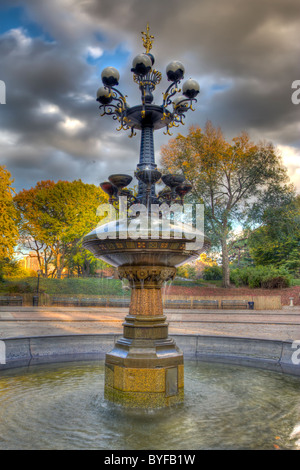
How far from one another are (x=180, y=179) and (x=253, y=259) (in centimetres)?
4063

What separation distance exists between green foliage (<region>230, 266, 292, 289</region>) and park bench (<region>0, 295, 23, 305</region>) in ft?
64.6

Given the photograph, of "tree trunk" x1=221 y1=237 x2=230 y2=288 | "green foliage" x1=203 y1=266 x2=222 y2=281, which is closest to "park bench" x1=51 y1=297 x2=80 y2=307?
"tree trunk" x1=221 y1=237 x2=230 y2=288

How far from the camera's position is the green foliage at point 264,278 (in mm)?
33188

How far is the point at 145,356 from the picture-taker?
509 cm

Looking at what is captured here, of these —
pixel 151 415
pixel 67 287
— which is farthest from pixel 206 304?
pixel 151 415

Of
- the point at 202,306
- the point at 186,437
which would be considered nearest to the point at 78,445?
the point at 186,437

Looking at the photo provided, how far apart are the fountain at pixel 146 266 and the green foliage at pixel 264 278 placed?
29398 mm

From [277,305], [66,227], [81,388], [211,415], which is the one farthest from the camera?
[66,227]

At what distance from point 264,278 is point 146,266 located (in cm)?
3012

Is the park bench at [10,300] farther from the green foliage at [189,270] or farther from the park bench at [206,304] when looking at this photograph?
the green foliage at [189,270]

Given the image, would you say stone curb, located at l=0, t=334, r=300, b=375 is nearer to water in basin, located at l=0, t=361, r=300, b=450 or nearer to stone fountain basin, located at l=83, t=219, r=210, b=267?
water in basin, located at l=0, t=361, r=300, b=450

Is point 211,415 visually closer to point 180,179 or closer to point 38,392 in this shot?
point 38,392

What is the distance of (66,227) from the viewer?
121ft

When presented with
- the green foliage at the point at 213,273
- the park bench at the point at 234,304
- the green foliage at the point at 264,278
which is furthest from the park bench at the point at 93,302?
the green foliage at the point at 213,273
